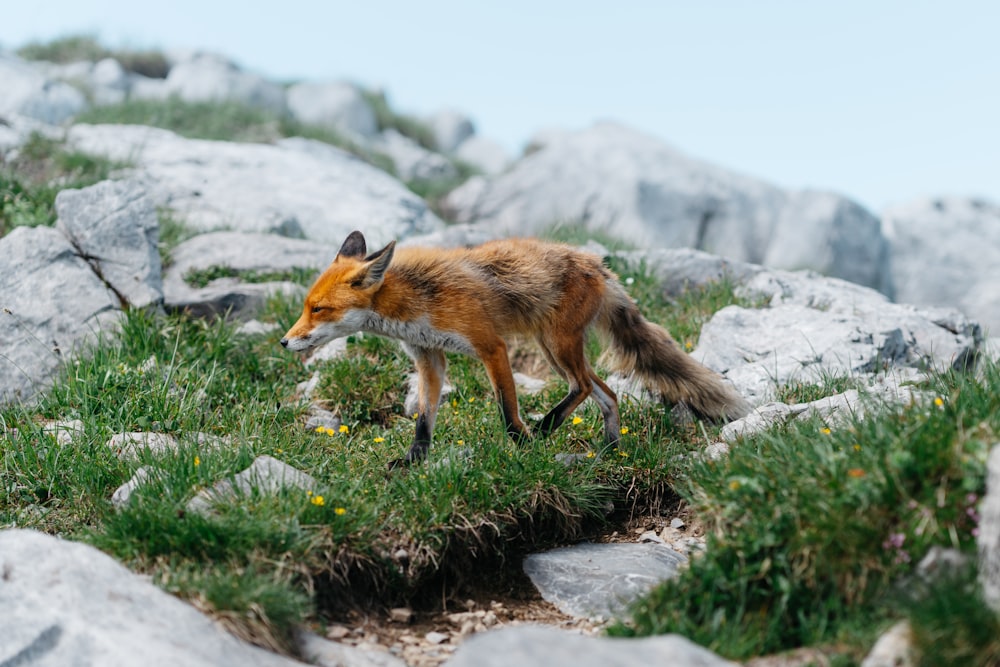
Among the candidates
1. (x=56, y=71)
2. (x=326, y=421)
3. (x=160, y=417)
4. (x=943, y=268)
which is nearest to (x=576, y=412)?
(x=326, y=421)

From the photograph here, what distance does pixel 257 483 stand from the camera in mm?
4723

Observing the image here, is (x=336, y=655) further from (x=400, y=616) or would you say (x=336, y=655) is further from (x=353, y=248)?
(x=353, y=248)

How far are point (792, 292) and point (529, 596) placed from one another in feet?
16.1

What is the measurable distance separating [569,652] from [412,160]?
61.8 feet

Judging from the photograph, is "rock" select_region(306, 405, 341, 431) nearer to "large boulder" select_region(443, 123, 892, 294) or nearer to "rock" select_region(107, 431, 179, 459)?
"rock" select_region(107, 431, 179, 459)

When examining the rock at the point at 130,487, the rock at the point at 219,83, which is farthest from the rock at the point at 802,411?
the rock at the point at 219,83

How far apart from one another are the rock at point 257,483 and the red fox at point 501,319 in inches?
33.0

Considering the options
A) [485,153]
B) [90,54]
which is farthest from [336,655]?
[485,153]

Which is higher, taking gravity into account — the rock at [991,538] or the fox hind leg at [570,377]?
the rock at [991,538]

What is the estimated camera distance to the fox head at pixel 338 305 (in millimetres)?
5590

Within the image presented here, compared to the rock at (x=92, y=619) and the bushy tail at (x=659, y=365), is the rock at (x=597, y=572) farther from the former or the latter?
the rock at (x=92, y=619)

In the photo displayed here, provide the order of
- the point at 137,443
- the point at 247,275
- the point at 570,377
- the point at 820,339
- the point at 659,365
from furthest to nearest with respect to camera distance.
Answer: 1. the point at 247,275
2. the point at 820,339
3. the point at 659,365
4. the point at 570,377
5. the point at 137,443

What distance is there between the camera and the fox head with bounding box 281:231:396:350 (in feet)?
18.3

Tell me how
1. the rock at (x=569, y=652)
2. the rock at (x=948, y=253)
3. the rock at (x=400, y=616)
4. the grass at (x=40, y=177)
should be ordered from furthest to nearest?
1. the rock at (x=948, y=253)
2. the grass at (x=40, y=177)
3. the rock at (x=400, y=616)
4. the rock at (x=569, y=652)
